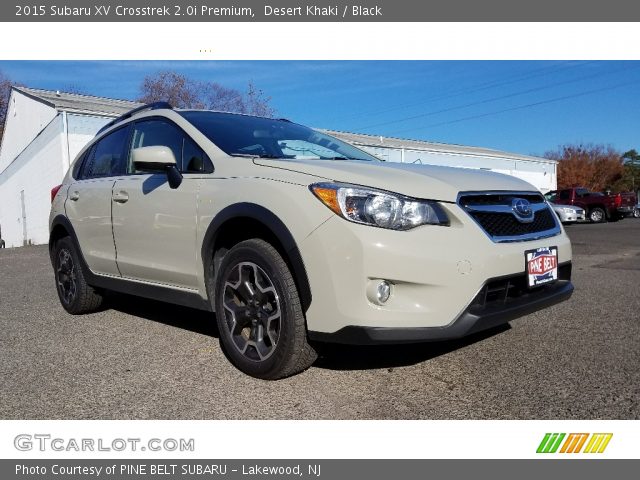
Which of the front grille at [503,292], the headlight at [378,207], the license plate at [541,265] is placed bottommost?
the front grille at [503,292]

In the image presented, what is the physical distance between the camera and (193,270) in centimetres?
345

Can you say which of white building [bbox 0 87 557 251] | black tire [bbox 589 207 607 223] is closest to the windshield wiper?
white building [bbox 0 87 557 251]

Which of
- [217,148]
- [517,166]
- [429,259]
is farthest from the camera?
[517,166]

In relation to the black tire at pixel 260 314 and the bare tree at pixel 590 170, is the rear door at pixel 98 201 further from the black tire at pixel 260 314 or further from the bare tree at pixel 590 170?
the bare tree at pixel 590 170

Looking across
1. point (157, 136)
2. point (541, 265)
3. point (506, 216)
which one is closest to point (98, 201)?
point (157, 136)

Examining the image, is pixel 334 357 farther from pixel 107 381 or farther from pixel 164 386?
pixel 107 381

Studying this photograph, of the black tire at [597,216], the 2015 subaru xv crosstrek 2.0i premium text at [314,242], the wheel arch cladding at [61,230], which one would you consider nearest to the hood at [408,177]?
the 2015 subaru xv crosstrek 2.0i premium text at [314,242]

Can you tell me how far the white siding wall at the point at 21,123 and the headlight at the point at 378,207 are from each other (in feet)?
63.4

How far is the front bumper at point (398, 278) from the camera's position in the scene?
2.57 meters

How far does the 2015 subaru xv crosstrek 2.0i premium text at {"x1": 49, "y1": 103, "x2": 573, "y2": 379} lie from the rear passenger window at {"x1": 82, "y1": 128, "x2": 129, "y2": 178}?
17.6 inches

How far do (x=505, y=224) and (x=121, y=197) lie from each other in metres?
2.80

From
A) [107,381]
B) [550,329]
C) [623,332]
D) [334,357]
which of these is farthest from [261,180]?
[623,332]

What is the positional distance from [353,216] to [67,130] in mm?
18180

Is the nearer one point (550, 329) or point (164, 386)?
point (164, 386)
